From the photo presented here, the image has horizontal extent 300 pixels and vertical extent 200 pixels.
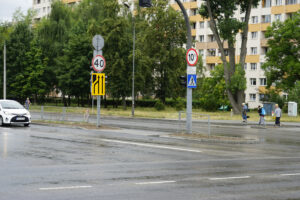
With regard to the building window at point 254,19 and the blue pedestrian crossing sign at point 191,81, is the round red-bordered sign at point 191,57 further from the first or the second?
the building window at point 254,19

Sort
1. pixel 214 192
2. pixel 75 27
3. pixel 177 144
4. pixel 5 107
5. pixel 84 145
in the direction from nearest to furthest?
1. pixel 214 192
2. pixel 84 145
3. pixel 177 144
4. pixel 5 107
5. pixel 75 27

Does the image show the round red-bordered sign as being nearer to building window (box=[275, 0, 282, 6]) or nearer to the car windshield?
the car windshield

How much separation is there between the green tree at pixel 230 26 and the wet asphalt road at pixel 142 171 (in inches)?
1058

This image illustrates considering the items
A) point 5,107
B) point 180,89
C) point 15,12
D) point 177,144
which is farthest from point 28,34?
point 177,144

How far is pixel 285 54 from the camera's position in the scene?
54531 mm

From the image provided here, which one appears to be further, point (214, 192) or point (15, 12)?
point (15, 12)

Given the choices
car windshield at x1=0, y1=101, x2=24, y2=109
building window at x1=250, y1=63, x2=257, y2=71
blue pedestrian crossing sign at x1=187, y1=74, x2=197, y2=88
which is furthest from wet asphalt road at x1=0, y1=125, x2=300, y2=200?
building window at x1=250, y1=63, x2=257, y2=71

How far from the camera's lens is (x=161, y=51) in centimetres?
6162

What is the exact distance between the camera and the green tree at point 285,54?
52.7m

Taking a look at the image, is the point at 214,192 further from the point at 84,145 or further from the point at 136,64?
the point at 136,64

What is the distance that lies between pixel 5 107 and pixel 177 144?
11.9m

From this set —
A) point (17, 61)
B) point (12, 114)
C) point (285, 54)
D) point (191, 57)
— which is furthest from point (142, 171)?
point (17, 61)

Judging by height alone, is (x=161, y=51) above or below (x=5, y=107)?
above

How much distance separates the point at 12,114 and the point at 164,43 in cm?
4004
